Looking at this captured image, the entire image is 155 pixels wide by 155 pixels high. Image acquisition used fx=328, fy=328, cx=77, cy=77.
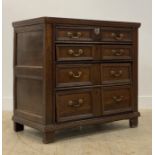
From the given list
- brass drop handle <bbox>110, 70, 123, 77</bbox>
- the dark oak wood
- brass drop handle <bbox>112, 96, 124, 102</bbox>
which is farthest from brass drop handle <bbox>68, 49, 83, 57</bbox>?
the dark oak wood

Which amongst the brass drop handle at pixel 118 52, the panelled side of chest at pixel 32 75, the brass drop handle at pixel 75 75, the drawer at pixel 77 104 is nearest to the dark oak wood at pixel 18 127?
the panelled side of chest at pixel 32 75

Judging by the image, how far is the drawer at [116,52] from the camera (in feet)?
7.68

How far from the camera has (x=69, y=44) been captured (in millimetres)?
2141

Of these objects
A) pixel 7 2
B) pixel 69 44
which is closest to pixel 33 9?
pixel 7 2

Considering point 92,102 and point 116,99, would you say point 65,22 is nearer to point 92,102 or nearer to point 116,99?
point 92,102

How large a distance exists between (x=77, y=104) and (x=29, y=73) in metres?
0.39

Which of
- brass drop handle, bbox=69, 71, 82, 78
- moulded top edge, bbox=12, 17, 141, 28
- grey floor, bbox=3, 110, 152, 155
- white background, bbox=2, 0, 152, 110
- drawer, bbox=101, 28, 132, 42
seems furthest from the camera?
white background, bbox=2, 0, 152, 110

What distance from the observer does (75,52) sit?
217 centimetres

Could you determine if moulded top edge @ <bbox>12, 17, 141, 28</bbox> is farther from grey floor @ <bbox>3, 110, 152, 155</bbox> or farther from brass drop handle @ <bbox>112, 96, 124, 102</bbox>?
grey floor @ <bbox>3, 110, 152, 155</bbox>

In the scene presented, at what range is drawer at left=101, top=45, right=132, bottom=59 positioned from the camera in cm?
234

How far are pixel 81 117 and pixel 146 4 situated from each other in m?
1.68

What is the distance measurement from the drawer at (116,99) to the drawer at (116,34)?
1.17 feet

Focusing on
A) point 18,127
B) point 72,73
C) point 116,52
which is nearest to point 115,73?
point 116,52

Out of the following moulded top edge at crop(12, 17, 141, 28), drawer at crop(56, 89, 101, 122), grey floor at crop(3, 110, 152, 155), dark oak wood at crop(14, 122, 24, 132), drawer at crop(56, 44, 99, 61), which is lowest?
grey floor at crop(3, 110, 152, 155)
